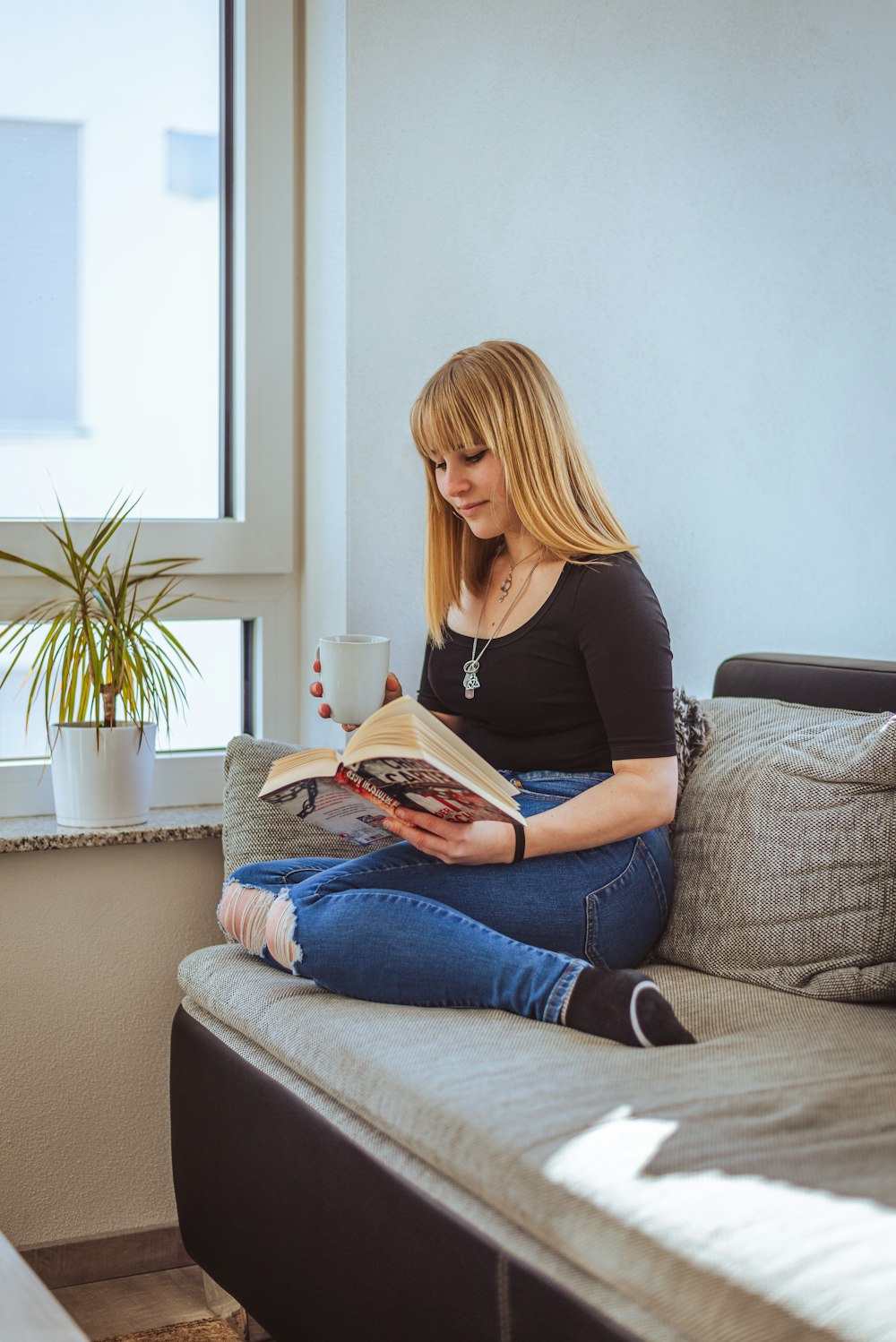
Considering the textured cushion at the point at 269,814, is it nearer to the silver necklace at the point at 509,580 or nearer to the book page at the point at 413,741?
the silver necklace at the point at 509,580

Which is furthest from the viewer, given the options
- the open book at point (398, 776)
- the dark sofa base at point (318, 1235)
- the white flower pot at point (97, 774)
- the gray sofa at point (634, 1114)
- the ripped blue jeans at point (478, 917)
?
the white flower pot at point (97, 774)

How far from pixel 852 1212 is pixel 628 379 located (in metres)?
1.76

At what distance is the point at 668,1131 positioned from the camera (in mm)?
1190

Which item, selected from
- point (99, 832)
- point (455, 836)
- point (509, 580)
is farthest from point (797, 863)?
point (99, 832)

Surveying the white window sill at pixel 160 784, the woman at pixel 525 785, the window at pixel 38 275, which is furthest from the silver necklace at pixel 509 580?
the window at pixel 38 275

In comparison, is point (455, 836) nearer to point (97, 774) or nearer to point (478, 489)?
point (478, 489)

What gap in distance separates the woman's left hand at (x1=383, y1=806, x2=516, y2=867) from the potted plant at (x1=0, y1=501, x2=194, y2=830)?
630 mm

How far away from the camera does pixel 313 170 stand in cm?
238

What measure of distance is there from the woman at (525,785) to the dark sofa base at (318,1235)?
7.3 inches

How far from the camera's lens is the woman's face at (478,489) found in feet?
6.16

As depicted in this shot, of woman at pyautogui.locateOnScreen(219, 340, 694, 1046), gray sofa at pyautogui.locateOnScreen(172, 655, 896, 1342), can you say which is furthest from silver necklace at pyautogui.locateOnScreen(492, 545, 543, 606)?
gray sofa at pyautogui.locateOnScreen(172, 655, 896, 1342)

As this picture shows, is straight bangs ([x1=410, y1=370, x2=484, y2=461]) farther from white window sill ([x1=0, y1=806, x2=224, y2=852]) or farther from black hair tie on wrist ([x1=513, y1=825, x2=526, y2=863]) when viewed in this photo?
white window sill ([x1=0, y1=806, x2=224, y2=852])

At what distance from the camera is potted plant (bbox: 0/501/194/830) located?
6.91 feet

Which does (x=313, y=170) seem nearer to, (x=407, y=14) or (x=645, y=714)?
(x=407, y=14)
